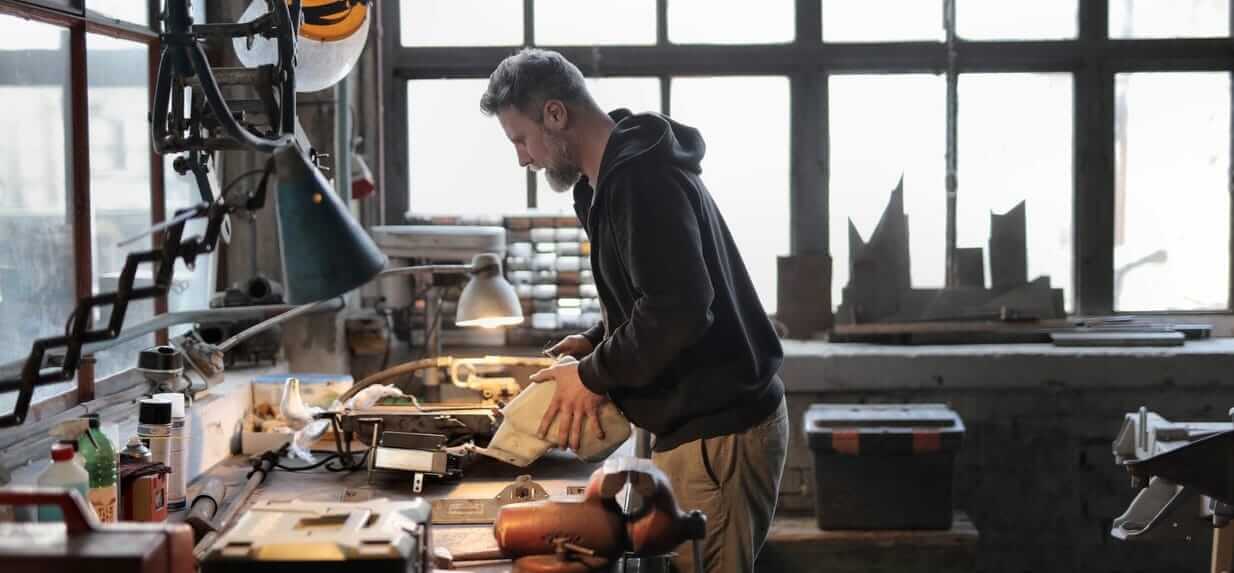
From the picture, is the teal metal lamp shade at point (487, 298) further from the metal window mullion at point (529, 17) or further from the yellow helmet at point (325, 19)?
the metal window mullion at point (529, 17)

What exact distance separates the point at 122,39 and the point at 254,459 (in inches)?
49.5

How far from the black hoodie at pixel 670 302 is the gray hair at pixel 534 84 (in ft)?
0.51

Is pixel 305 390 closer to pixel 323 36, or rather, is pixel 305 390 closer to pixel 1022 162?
pixel 323 36

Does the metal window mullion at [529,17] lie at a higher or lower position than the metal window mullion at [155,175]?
higher

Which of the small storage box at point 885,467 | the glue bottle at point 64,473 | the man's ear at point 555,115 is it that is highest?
the man's ear at point 555,115

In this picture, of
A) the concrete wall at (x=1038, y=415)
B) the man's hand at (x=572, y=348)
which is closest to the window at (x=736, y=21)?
the concrete wall at (x=1038, y=415)

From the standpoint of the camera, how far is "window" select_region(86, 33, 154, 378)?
325cm

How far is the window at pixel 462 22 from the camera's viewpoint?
482 cm

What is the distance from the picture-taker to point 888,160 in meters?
4.87

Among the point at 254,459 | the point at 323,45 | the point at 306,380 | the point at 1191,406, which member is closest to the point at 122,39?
the point at 323,45

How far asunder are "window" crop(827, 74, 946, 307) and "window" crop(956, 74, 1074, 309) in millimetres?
99

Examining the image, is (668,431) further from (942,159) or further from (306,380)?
(942,159)

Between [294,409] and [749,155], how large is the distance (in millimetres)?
2220

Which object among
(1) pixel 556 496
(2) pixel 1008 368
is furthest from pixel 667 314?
(2) pixel 1008 368
